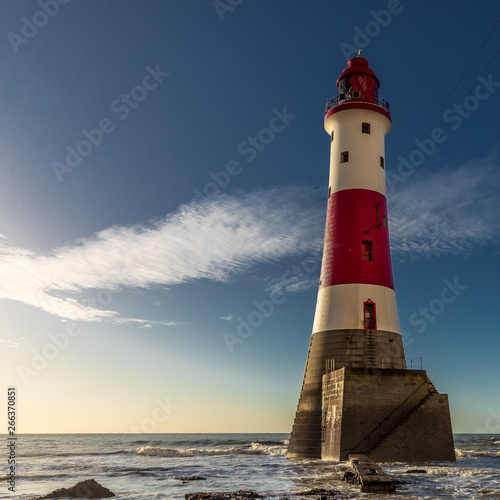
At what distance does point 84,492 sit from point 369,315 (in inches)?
551

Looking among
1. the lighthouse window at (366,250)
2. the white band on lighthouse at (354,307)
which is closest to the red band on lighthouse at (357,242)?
the lighthouse window at (366,250)

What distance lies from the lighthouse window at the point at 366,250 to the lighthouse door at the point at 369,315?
2.20 m

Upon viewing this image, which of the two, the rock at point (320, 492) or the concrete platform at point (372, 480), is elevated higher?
the concrete platform at point (372, 480)

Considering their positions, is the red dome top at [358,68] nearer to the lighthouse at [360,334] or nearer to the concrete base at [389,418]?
the lighthouse at [360,334]

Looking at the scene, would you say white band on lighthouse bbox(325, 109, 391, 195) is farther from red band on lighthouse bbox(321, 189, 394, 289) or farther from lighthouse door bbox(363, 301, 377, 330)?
lighthouse door bbox(363, 301, 377, 330)

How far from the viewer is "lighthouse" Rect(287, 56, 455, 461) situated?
1864 cm

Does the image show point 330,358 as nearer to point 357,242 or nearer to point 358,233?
point 357,242

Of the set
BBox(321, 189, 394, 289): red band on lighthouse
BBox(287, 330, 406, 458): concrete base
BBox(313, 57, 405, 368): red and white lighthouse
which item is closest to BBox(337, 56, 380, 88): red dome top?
BBox(313, 57, 405, 368): red and white lighthouse

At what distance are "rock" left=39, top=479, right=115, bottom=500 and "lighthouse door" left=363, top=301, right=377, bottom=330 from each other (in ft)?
42.7

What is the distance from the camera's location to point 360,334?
2212cm

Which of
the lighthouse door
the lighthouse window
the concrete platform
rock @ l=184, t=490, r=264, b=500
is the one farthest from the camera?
the lighthouse window

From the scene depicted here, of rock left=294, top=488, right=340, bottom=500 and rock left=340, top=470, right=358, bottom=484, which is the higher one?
rock left=294, top=488, right=340, bottom=500

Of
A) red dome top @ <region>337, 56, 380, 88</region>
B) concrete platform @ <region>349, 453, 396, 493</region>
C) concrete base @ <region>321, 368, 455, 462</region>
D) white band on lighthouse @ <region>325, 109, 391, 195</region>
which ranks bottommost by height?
concrete platform @ <region>349, 453, 396, 493</region>

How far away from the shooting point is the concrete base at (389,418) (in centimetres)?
1834
